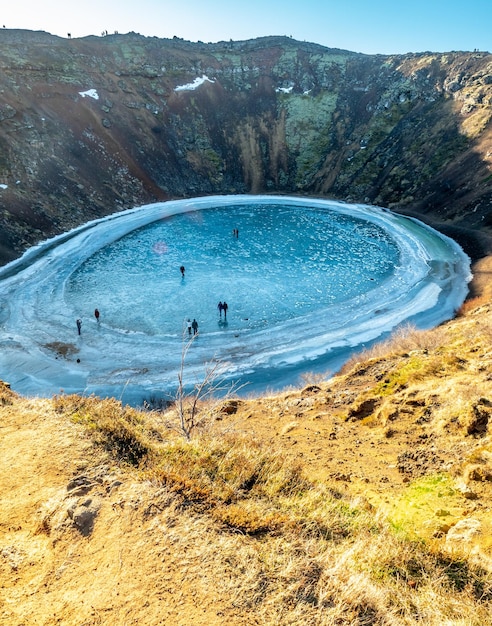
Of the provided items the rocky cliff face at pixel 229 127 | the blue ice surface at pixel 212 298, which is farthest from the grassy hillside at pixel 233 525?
the rocky cliff face at pixel 229 127

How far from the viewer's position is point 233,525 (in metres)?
5.43

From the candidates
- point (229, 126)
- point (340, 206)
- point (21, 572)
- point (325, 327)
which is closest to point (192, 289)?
point (325, 327)

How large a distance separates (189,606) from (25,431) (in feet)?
18.9

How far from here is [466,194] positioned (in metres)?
45.9

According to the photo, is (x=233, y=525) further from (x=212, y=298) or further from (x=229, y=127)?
(x=229, y=127)

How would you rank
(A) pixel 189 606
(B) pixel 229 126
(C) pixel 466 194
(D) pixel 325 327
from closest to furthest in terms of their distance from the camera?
(A) pixel 189 606 < (D) pixel 325 327 < (C) pixel 466 194 < (B) pixel 229 126

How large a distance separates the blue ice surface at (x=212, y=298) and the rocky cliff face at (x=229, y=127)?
6143 mm

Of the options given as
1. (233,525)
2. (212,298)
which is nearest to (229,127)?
(212,298)

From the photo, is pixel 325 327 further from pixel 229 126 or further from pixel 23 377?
pixel 229 126

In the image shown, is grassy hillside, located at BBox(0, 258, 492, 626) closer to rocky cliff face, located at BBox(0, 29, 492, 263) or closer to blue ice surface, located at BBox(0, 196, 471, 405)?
blue ice surface, located at BBox(0, 196, 471, 405)

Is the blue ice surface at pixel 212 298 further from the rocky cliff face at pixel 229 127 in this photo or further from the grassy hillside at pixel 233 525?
the rocky cliff face at pixel 229 127

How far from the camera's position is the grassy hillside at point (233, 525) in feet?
14.2

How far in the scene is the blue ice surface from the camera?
21531mm

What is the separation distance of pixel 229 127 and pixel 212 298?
50971mm
